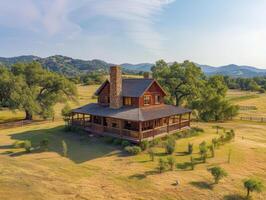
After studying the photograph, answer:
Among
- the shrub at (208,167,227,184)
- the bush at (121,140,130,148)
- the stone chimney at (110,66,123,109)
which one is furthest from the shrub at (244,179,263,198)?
the stone chimney at (110,66,123,109)

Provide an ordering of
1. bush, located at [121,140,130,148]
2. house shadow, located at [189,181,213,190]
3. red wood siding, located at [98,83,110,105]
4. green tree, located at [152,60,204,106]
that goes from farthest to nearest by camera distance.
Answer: green tree, located at [152,60,204,106]
red wood siding, located at [98,83,110,105]
bush, located at [121,140,130,148]
house shadow, located at [189,181,213,190]

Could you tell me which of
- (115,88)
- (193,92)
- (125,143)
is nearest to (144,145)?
(125,143)

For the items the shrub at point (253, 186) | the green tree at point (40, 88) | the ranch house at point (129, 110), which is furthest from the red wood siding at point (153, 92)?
the green tree at point (40, 88)

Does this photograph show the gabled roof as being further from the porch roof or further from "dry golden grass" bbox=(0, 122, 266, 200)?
"dry golden grass" bbox=(0, 122, 266, 200)

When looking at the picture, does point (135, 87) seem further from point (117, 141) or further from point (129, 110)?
point (117, 141)

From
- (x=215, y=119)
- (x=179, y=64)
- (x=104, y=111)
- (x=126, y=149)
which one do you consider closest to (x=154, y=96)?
(x=104, y=111)
